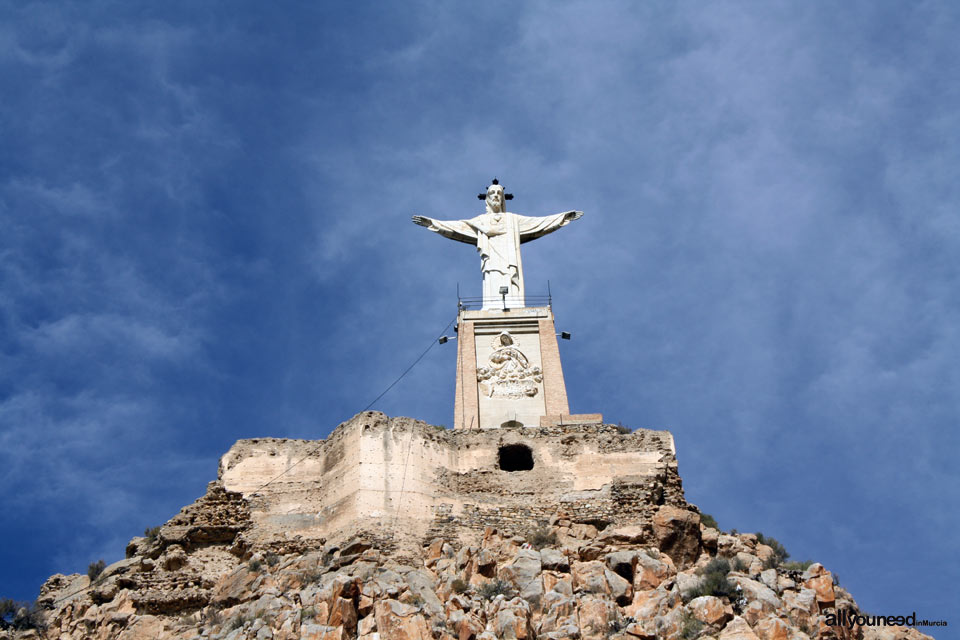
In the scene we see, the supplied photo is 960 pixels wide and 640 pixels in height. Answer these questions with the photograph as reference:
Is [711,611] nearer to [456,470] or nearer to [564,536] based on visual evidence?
[564,536]

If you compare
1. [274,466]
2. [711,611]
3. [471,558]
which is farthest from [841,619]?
[274,466]

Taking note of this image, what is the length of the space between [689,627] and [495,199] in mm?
21738

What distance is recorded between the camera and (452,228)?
45.8 meters

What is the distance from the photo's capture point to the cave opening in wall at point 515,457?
35.5 metres

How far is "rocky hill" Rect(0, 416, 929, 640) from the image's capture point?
2858 centimetres

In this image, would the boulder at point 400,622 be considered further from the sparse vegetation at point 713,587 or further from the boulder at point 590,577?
the sparse vegetation at point 713,587

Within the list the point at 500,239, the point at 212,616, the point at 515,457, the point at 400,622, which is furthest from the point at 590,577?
the point at 500,239

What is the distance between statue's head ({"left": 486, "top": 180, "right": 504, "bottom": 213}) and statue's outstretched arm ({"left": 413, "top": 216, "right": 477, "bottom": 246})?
48.0 inches

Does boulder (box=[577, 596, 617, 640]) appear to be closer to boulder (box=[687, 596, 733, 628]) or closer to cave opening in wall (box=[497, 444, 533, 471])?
boulder (box=[687, 596, 733, 628])

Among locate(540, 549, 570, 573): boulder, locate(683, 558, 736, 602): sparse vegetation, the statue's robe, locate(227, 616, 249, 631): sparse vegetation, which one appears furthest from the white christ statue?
locate(227, 616, 249, 631): sparse vegetation

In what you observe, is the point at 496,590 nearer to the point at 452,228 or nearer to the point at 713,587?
the point at 713,587

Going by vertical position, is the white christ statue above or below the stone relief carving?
above

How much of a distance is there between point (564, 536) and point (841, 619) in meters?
7.03

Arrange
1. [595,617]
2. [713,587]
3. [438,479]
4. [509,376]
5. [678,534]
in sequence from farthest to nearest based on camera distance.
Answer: [509,376]
[438,479]
[678,534]
[713,587]
[595,617]
